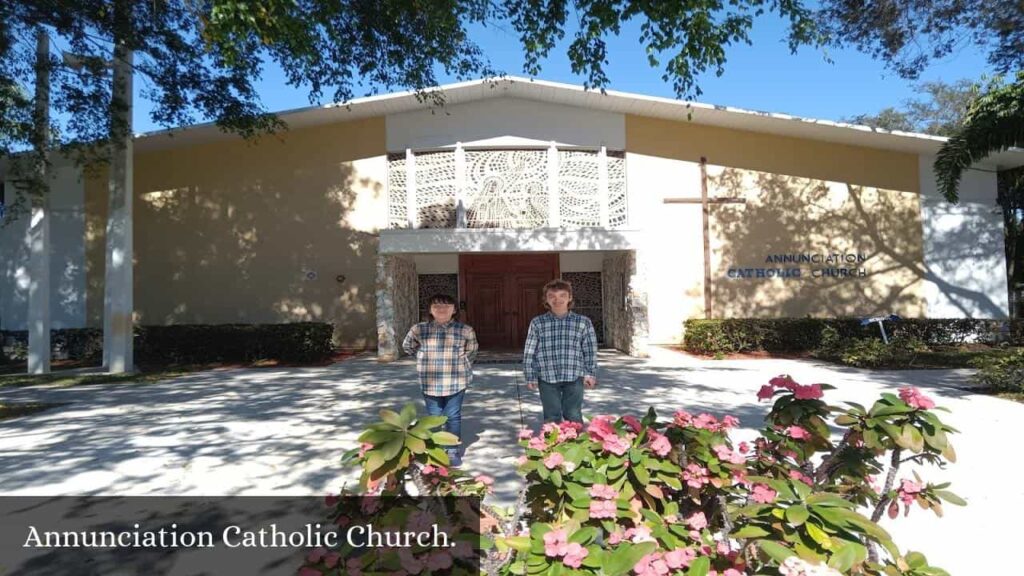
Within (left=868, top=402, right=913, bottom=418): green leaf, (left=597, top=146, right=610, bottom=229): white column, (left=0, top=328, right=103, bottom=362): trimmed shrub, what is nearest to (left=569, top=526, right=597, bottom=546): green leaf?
(left=868, top=402, right=913, bottom=418): green leaf

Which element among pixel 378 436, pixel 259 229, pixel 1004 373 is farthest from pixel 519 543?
pixel 259 229

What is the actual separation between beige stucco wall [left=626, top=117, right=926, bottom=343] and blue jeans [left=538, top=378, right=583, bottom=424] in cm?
1005

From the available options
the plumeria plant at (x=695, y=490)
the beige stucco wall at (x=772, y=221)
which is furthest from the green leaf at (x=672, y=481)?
the beige stucco wall at (x=772, y=221)

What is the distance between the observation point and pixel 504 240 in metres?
11.8

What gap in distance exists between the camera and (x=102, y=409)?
6594mm

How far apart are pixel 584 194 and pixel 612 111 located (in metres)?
2.45

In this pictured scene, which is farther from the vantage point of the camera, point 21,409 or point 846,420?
point 21,409

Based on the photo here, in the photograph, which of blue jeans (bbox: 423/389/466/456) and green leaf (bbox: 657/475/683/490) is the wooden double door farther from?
green leaf (bbox: 657/475/683/490)

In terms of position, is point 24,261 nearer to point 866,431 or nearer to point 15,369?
point 15,369

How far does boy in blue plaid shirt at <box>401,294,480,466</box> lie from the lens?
401 cm

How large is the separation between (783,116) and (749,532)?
1374 cm

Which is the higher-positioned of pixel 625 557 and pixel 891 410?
pixel 891 410

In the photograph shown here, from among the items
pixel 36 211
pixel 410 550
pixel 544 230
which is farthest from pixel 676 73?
pixel 36 211

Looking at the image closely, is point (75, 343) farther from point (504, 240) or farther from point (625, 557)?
point (625, 557)
